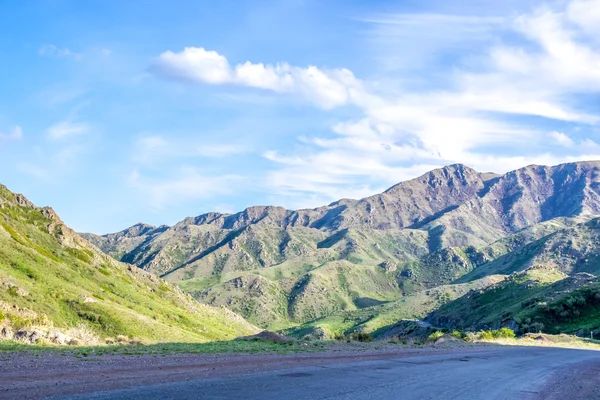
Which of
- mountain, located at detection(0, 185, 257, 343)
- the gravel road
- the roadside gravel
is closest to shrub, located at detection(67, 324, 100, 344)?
mountain, located at detection(0, 185, 257, 343)

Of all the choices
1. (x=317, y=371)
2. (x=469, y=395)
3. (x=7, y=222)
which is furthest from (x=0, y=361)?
(x=7, y=222)

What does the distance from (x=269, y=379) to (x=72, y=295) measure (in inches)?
3007

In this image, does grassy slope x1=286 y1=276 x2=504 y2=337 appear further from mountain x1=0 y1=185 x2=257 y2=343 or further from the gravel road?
the gravel road

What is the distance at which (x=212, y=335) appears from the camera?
346ft

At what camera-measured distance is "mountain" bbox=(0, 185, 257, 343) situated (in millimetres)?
56562

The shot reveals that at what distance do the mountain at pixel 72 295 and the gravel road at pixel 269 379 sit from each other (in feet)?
64.5

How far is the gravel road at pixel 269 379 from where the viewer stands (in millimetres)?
10250

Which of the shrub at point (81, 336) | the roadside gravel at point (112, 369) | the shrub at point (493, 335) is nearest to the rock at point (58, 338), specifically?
the shrub at point (81, 336)

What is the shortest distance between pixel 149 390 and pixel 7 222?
117 m

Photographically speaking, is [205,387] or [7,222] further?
[7,222]

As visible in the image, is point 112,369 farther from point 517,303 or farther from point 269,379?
point 517,303

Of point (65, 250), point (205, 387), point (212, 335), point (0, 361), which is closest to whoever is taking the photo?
point (205, 387)

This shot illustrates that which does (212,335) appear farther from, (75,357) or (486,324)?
(75,357)

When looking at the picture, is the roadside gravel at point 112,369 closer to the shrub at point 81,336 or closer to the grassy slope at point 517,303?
the shrub at point 81,336
